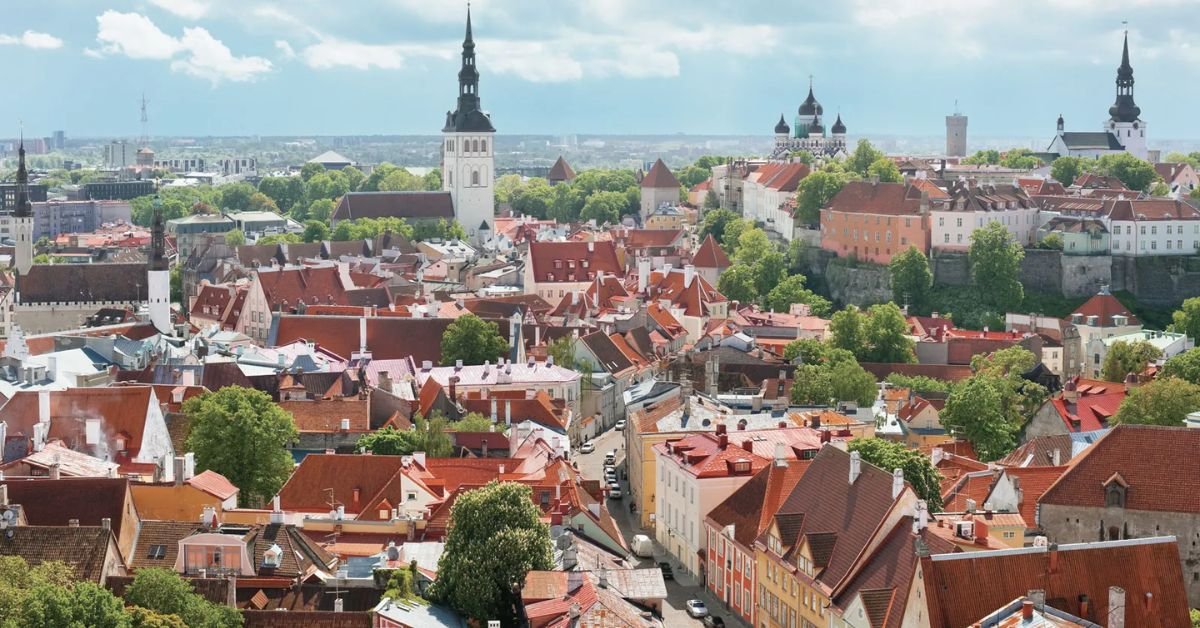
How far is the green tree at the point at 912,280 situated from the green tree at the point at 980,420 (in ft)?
123

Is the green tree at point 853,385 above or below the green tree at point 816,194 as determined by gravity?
below

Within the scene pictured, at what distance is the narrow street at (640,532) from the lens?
4872 cm

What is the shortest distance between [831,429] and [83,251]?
124 meters

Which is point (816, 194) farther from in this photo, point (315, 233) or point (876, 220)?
point (315, 233)

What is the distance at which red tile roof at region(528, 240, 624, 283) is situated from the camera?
115 m

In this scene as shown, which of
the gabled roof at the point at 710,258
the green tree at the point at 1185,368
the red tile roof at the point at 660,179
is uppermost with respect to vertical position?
the red tile roof at the point at 660,179

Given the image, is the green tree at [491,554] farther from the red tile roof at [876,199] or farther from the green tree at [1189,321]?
the red tile roof at [876,199]

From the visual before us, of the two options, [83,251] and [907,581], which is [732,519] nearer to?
[907,581]

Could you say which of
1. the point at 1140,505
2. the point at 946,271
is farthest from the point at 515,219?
the point at 1140,505

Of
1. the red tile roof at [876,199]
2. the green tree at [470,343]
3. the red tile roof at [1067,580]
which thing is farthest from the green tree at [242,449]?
the red tile roof at [876,199]

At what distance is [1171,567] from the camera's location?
38.8 meters

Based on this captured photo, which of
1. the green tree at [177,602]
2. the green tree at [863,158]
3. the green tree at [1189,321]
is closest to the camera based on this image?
the green tree at [177,602]

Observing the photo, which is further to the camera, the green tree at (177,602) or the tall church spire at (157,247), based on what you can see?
the tall church spire at (157,247)

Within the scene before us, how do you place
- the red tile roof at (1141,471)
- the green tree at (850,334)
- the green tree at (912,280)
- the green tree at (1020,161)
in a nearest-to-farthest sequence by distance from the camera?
1. the red tile roof at (1141,471)
2. the green tree at (850,334)
3. the green tree at (912,280)
4. the green tree at (1020,161)
